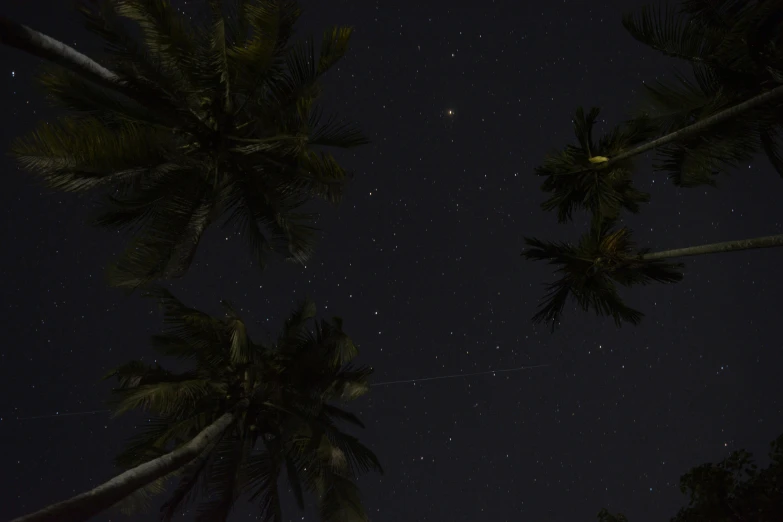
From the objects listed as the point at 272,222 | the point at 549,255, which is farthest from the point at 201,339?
the point at 549,255

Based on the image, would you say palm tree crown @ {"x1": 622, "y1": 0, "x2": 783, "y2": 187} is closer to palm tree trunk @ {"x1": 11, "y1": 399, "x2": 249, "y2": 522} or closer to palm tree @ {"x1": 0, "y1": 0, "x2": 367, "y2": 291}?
palm tree @ {"x1": 0, "y1": 0, "x2": 367, "y2": 291}

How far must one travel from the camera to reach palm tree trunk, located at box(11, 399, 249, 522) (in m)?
6.70

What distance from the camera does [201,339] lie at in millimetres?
11688

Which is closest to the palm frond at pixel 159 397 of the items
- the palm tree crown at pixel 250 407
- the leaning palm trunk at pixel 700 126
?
the palm tree crown at pixel 250 407

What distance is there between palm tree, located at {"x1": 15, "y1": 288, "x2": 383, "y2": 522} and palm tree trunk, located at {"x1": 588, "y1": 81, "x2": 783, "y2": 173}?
5487 mm

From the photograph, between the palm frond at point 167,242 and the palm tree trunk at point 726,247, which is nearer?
the palm tree trunk at point 726,247

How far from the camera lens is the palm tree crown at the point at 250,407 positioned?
1080cm

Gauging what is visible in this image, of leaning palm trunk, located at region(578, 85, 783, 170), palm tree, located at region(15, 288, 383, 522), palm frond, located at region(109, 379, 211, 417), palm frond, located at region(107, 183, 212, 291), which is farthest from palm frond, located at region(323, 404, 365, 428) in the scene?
leaning palm trunk, located at region(578, 85, 783, 170)

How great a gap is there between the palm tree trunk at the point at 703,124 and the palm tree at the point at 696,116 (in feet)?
0.04

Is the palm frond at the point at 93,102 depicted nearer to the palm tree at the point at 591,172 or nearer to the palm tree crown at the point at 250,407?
the palm tree crown at the point at 250,407

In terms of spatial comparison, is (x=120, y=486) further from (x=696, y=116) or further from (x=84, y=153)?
(x=696, y=116)

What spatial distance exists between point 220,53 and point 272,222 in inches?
97.4

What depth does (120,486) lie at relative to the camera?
7.84 meters

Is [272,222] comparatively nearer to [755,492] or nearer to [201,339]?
[201,339]
